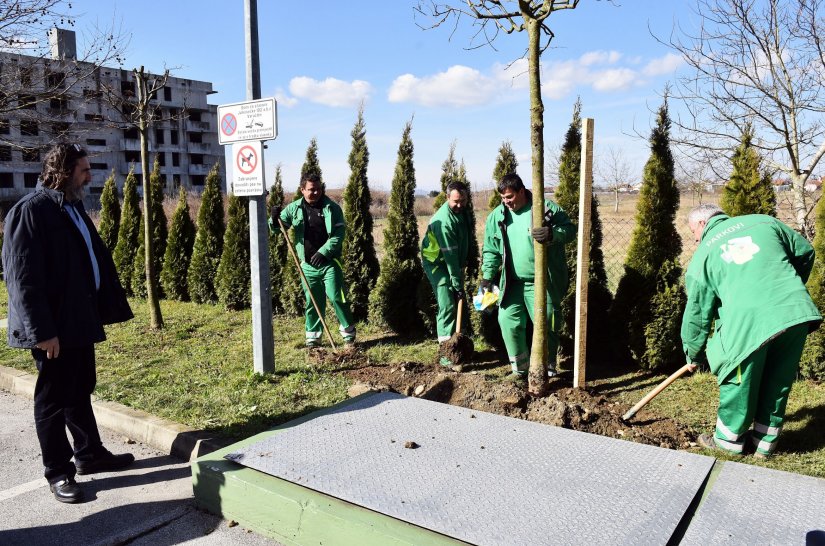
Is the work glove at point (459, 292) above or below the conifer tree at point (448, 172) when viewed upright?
below

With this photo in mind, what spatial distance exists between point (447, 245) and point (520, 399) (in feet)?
6.99

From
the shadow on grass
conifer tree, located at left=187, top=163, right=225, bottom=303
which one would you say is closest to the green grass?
the shadow on grass

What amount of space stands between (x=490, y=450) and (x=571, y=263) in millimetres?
3212

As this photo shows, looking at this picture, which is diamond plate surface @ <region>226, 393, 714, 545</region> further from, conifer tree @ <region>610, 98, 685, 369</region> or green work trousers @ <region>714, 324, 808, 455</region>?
conifer tree @ <region>610, 98, 685, 369</region>

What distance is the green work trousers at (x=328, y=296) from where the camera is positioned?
23.1ft

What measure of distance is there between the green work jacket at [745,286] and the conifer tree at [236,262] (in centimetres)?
746

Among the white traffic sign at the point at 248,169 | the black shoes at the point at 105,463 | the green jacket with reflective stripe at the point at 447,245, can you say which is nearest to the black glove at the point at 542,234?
the green jacket with reflective stripe at the point at 447,245

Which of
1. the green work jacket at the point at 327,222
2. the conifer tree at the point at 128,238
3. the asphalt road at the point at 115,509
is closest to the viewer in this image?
the asphalt road at the point at 115,509

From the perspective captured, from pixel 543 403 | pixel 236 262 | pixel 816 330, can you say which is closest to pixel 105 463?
pixel 543 403

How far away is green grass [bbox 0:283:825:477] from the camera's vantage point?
444 centimetres

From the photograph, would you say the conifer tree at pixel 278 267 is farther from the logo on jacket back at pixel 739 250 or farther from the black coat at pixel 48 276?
the logo on jacket back at pixel 739 250

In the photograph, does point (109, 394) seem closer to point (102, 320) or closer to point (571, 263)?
point (102, 320)

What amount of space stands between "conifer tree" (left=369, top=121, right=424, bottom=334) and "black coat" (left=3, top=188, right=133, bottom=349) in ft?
14.4

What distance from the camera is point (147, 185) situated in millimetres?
8070
